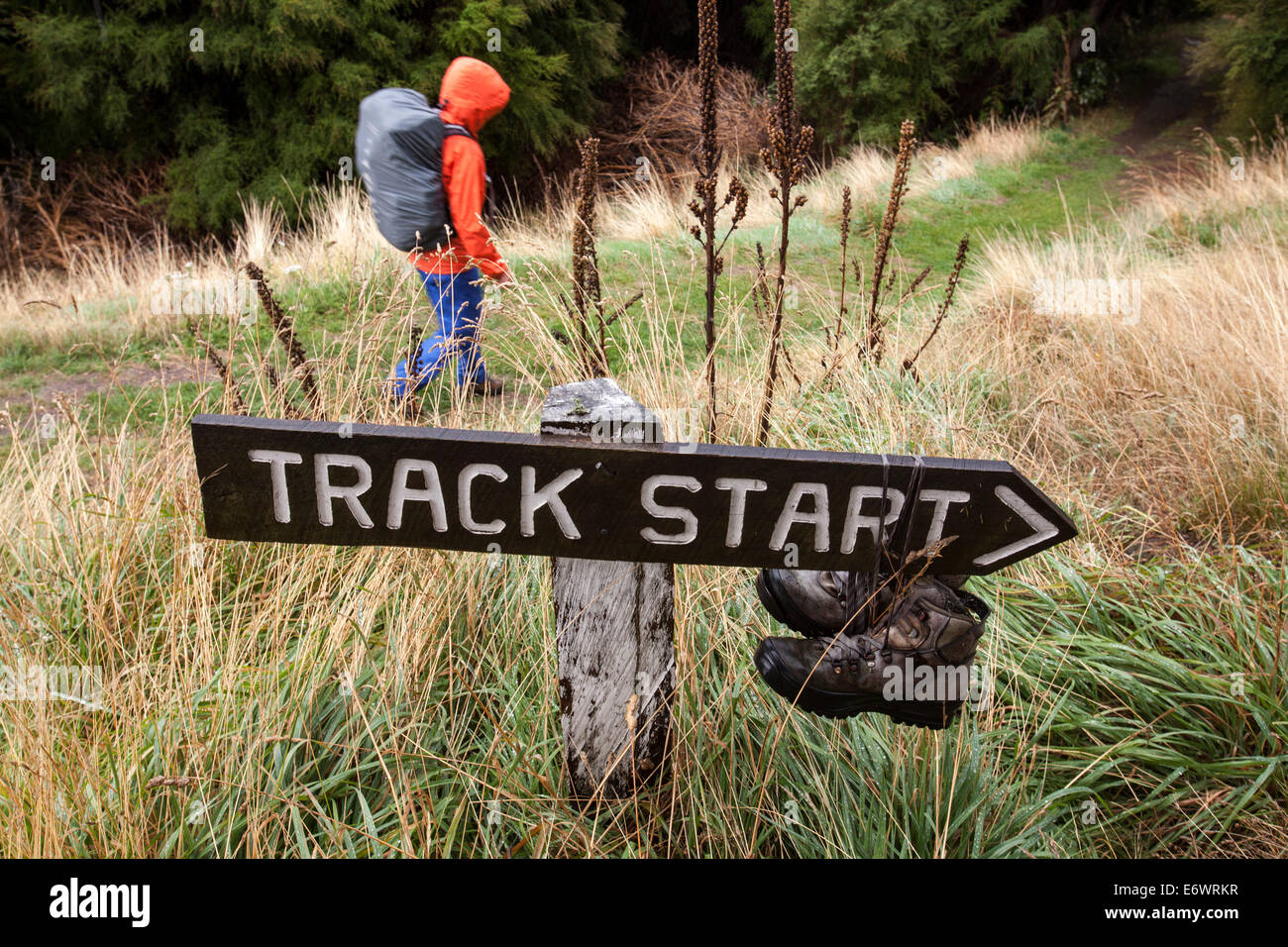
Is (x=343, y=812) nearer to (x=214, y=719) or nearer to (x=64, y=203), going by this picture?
(x=214, y=719)

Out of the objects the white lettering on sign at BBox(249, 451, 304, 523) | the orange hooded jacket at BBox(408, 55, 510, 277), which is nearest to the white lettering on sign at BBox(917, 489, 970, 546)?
the white lettering on sign at BBox(249, 451, 304, 523)

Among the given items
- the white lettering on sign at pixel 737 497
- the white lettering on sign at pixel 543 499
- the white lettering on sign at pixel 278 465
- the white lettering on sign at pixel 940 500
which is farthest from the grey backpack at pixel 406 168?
the white lettering on sign at pixel 940 500

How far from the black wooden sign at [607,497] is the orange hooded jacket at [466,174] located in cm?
297

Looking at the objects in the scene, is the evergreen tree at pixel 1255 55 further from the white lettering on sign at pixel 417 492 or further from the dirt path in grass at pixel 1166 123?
the white lettering on sign at pixel 417 492

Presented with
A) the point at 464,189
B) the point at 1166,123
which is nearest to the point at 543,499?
the point at 464,189

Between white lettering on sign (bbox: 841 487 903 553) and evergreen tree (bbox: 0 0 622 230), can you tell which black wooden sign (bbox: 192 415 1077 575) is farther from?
evergreen tree (bbox: 0 0 622 230)

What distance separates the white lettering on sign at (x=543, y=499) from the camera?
1.41 meters

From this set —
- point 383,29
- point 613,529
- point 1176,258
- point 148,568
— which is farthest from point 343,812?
point 383,29

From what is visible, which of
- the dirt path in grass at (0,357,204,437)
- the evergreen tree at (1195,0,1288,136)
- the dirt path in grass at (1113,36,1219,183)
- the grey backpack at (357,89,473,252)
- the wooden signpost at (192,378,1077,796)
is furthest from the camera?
the dirt path in grass at (1113,36,1219,183)

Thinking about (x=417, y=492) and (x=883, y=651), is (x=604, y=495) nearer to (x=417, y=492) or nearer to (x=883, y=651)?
(x=417, y=492)

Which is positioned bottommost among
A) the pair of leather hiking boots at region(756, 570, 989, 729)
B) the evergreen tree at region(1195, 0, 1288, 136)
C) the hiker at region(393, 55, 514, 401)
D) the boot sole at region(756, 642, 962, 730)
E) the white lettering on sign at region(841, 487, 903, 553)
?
the boot sole at region(756, 642, 962, 730)

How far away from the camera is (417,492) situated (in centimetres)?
145

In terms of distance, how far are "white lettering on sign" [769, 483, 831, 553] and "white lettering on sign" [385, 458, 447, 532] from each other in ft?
1.76

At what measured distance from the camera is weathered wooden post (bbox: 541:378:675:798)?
1.57 meters
